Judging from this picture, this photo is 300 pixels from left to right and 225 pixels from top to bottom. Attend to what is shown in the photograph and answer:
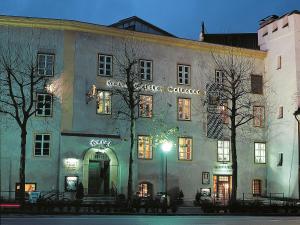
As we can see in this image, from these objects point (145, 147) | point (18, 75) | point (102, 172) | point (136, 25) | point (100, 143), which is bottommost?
point (102, 172)

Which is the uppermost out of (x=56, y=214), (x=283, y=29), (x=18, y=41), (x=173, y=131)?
(x=283, y=29)

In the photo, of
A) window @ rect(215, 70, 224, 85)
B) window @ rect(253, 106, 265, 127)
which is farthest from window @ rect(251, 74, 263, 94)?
window @ rect(215, 70, 224, 85)

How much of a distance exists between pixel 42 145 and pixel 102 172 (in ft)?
16.2

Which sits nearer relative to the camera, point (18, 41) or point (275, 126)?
point (18, 41)

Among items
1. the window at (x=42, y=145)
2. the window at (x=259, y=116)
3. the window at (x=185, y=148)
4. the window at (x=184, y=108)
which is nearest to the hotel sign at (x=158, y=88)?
the window at (x=184, y=108)

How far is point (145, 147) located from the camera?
136ft

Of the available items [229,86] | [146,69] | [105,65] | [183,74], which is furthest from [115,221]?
[229,86]

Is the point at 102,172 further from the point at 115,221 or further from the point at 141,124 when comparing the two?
the point at 115,221

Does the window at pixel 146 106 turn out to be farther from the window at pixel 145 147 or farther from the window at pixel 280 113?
the window at pixel 280 113

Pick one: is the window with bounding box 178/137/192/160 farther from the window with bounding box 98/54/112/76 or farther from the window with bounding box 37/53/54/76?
the window with bounding box 37/53/54/76

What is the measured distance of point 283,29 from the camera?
4584 centimetres

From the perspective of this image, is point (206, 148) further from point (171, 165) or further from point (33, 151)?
point (33, 151)

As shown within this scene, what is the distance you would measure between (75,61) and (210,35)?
29390mm

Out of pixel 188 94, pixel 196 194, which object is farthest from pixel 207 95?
pixel 196 194
